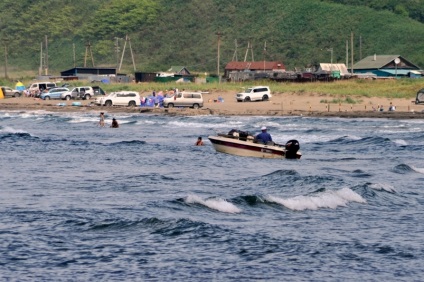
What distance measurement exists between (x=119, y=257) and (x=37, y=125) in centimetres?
4716

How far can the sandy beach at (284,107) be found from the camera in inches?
2724

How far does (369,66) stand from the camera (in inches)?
4601


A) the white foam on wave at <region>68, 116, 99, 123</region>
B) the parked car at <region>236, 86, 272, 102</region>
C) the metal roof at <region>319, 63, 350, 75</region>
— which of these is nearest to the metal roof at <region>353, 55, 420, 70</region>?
the metal roof at <region>319, 63, 350, 75</region>

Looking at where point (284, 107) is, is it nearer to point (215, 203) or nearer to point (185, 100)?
point (185, 100)

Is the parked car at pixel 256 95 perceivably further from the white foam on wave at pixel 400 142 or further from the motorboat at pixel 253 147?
the motorboat at pixel 253 147

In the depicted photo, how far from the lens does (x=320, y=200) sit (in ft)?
88.6

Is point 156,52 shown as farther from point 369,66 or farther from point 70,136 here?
point 70,136

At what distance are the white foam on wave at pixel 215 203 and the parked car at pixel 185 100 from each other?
50.3 meters

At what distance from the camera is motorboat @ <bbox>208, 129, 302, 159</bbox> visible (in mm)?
39188

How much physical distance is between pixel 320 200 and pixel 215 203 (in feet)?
10.1

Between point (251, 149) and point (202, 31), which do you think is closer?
point (251, 149)

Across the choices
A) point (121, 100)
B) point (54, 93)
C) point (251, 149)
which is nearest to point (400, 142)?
point (251, 149)

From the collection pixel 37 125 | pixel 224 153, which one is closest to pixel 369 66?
pixel 37 125

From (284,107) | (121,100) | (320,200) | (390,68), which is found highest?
(390,68)
